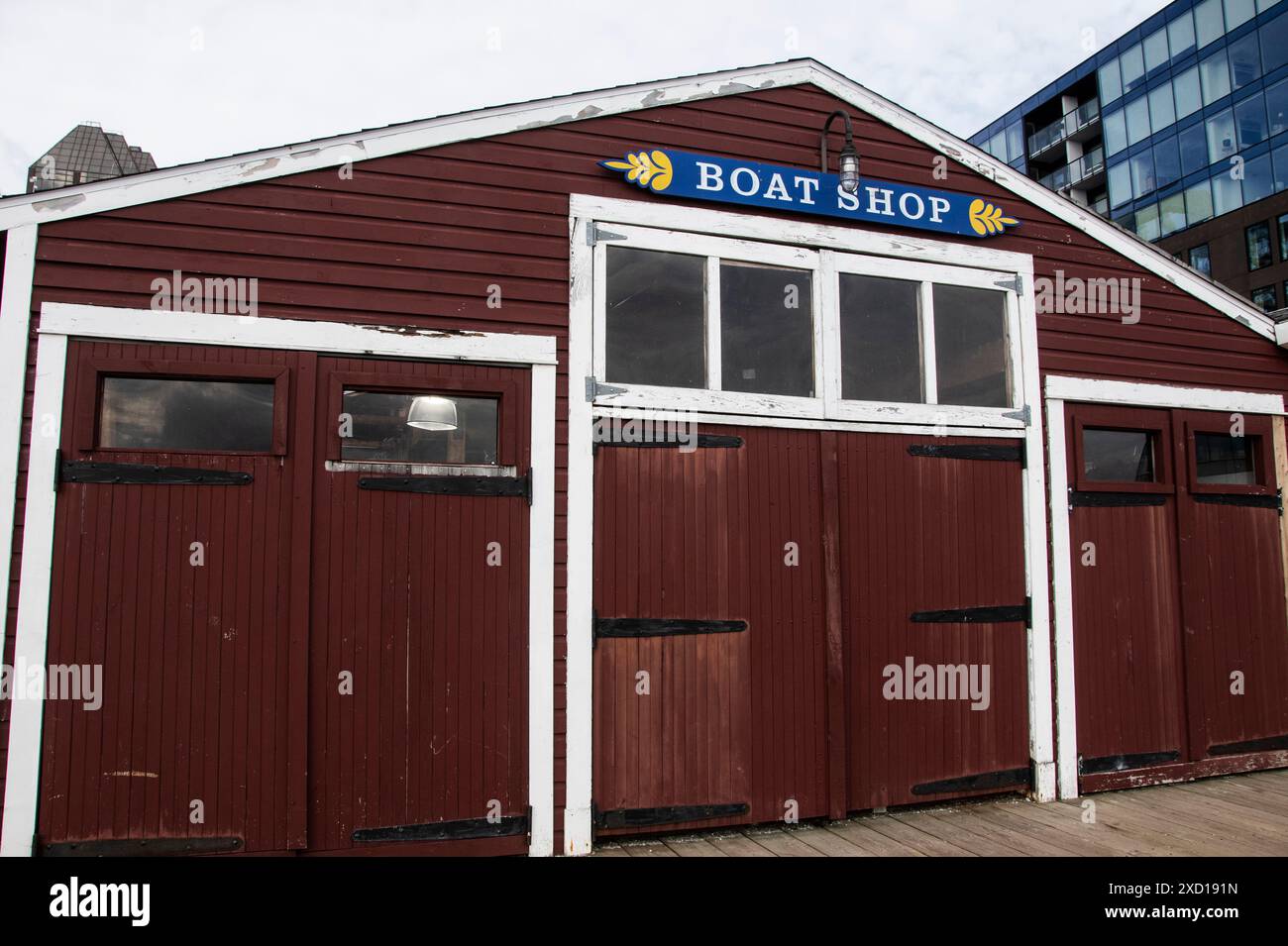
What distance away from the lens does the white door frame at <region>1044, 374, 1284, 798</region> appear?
6238 millimetres

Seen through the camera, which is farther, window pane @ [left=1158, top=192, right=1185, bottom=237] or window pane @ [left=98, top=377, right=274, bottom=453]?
window pane @ [left=1158, top=192, right=1185, bottom=237]

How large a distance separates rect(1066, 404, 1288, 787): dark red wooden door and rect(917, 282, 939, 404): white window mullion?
4.19 ft

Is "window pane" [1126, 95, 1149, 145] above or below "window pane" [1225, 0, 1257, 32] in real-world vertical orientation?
below

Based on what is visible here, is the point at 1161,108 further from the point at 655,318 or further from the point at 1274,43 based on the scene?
the point at 655,318

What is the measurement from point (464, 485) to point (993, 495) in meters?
3.81

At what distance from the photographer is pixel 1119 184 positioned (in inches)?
1375

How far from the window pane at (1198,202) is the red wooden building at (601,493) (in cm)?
2995

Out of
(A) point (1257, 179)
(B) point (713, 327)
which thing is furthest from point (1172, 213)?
(B) point (713, 327)

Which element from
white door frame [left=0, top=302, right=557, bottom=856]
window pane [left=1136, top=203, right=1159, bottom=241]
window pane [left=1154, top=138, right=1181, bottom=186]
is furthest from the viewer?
window pane [left=1136, top=203, right=1159, bottom=241]

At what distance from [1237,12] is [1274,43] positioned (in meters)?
2.02

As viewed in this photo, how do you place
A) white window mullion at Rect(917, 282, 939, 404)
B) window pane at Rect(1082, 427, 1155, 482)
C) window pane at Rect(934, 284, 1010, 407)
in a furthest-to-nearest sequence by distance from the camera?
1. window pane at Rect(1082, 427, 1155, 482)
2. window pane at Rect(934, 284, 1010, 407)
3. white window mullion at Rect(917, 282, 939, 404)

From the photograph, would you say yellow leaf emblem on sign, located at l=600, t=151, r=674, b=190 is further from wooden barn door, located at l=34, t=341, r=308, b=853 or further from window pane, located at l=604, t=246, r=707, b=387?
wooden barn door, located at l=34, t=341, r=308, b=853

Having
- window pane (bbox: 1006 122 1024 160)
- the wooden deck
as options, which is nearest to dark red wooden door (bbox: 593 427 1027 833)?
the wooden deck
